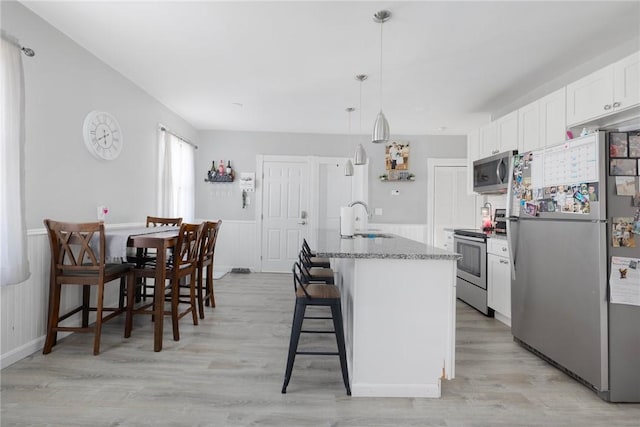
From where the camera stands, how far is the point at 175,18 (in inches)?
91.2

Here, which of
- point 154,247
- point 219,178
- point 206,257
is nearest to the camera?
point 154,247

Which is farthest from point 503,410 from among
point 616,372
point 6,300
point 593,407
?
point 6,300

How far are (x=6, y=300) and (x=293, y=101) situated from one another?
10.7 feet

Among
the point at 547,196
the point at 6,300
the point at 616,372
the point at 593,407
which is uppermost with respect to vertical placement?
the point at 547,196

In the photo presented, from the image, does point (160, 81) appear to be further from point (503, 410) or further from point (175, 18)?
point (503, 410)

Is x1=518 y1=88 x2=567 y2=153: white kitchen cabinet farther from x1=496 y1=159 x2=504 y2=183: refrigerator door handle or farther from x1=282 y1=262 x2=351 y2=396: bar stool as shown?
x1=282 y1=262 x2=351 y2=396: bar stool

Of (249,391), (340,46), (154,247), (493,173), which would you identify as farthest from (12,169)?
(493,173)

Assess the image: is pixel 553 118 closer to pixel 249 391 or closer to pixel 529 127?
pixel 529 127

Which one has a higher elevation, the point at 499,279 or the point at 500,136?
the point at 500,136

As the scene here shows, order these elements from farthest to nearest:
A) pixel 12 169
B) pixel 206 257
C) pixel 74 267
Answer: pixel 206 257 → pixel 74 267 → pixel 12 169

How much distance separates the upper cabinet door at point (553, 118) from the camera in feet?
8.90

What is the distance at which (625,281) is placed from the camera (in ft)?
5.87

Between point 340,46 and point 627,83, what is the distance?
2.06 m

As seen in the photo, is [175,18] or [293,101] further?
[293,101]
